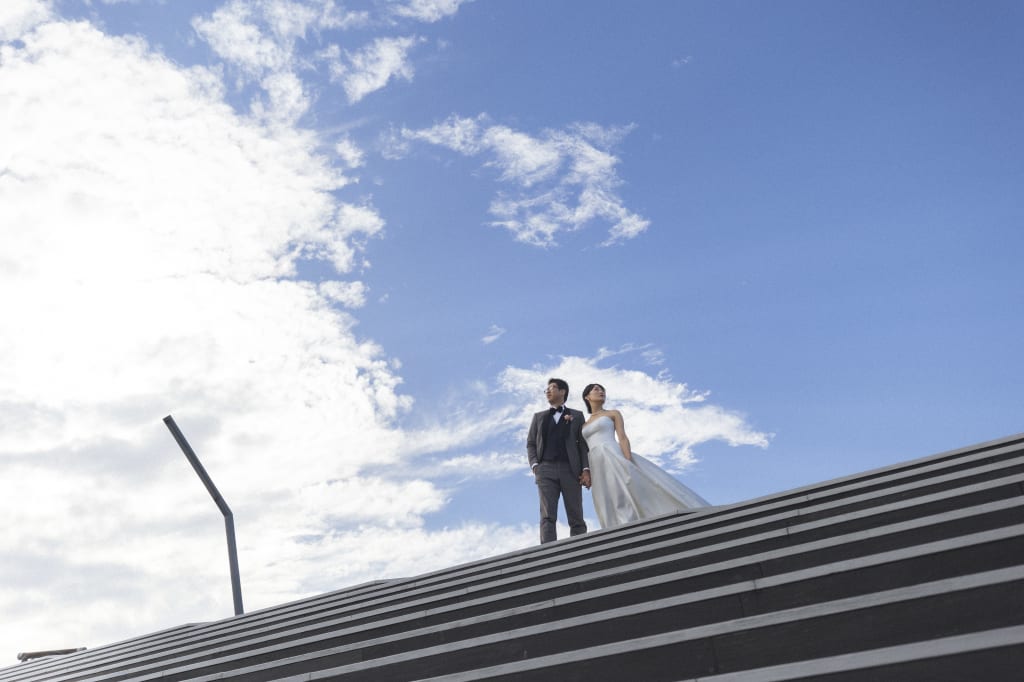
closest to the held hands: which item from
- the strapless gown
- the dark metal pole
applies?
the strapless gown

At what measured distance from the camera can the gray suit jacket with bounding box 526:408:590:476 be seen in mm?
10328

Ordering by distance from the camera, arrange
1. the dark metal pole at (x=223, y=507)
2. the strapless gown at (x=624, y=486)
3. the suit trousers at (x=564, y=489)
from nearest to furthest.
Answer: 1. the suit trousers at (x=564, y=489)
2. the strapless gown at (x=624, y=486)
3. the dark metal pole at (x=223, y=507)

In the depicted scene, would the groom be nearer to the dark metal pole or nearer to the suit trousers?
the suit trousers

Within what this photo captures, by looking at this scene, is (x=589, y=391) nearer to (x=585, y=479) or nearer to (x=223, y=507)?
(x=585, y=479)

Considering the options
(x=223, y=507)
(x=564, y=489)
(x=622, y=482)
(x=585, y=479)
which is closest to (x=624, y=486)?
(x=622, y=482)

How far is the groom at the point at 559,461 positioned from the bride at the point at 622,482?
0.23 meters

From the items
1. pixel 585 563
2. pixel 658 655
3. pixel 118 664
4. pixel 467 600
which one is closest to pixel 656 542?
pixel 585 563

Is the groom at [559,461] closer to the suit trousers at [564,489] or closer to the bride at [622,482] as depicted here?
the suit trousers at [564,489]

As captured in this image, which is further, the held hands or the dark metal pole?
the dark metal pole

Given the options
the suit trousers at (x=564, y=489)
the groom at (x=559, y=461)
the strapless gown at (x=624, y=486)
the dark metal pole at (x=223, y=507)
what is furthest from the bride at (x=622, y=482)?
the dark metal pole at (x=223, y=507)

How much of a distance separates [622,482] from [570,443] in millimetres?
699

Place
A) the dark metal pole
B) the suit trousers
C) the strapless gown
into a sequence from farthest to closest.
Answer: the dark metal pole
the strapless gown
the suit trousers

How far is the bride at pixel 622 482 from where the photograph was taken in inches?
406

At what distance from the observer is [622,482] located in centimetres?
1042
